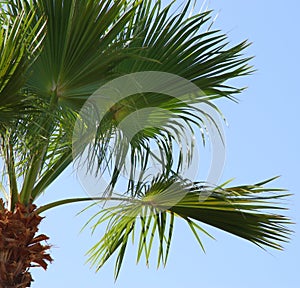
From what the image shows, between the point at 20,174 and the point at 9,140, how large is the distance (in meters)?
0.35

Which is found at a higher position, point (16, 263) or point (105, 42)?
point (105, 42)

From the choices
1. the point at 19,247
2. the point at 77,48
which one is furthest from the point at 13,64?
the point at 19,247

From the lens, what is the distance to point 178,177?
510cm

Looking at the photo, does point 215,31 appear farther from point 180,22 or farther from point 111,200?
point 111,200

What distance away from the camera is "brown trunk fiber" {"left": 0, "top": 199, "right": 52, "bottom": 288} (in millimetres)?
4430

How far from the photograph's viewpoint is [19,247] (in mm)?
4477

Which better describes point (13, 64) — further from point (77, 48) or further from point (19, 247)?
point (19, 247)

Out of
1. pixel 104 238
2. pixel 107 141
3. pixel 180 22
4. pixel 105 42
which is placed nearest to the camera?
pixel 105 42

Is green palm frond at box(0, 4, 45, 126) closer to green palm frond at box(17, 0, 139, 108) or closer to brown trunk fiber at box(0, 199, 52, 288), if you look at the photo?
green palm frond at box(17, 0, 139, 108)

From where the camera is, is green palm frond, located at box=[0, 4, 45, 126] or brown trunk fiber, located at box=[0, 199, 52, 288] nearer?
green palm frond, located at box=[0, 4, 45, 126]

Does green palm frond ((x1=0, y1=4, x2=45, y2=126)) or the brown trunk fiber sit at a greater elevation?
green palm frond ((x1=0, y1=4, x2=45, y2=126))

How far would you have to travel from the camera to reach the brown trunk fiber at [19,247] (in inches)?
174

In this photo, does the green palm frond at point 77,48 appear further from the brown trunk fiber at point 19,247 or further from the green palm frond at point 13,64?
the brown trunk fiber at point 19,247

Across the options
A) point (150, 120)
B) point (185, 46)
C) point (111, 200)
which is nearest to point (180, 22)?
point (185, 46)
